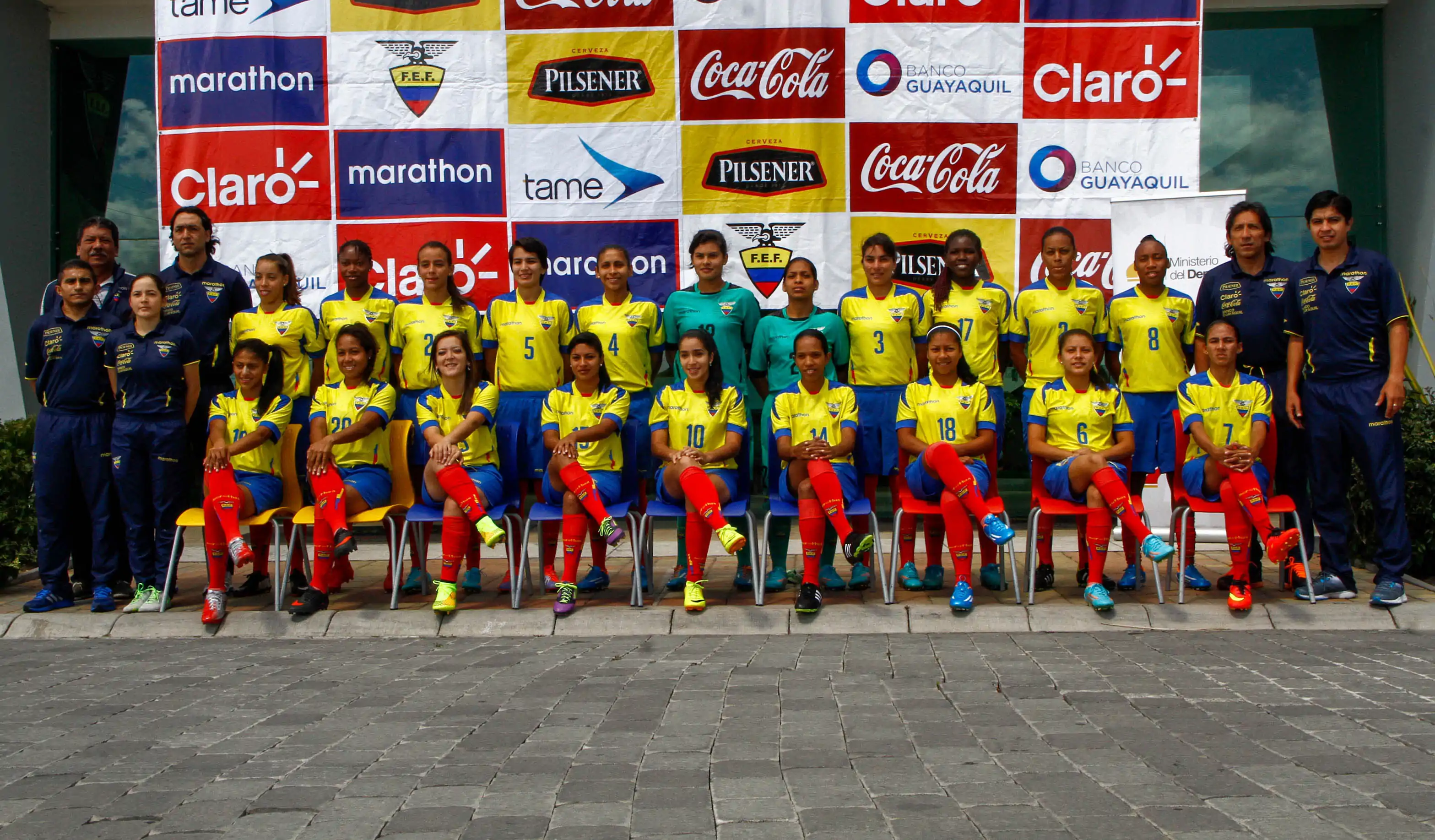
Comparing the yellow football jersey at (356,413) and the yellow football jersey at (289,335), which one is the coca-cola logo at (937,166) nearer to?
the yellow football jersey at (356,413)

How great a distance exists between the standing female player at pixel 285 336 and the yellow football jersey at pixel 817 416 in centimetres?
282

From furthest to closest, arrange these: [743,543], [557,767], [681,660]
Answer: [743,543] < [681,660] < [557,767]

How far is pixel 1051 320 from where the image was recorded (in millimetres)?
7652

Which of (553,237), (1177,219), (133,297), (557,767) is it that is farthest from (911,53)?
(557,767)

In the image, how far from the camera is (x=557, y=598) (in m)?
7.02

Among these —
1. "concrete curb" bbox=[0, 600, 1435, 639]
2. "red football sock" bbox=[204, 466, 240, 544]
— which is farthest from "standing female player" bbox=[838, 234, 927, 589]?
"red football sock" bbox=[204, 466, 240, 544]

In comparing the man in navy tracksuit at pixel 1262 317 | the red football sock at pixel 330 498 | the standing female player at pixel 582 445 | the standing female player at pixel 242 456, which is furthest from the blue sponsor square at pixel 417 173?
the man in navy tracksuit at pixel 1262 317

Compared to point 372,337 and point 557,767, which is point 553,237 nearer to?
point 372,337

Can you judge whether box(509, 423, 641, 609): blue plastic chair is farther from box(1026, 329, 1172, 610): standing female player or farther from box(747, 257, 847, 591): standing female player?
box(1026, 329, 1172, 610): standing female player

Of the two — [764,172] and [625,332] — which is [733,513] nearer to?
[625,332]

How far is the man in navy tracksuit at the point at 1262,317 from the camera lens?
23.9ft

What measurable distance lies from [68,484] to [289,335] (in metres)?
1.51

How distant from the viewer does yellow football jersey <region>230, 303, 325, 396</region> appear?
7719 millimetres

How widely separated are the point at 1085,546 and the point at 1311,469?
1294 millimetres
